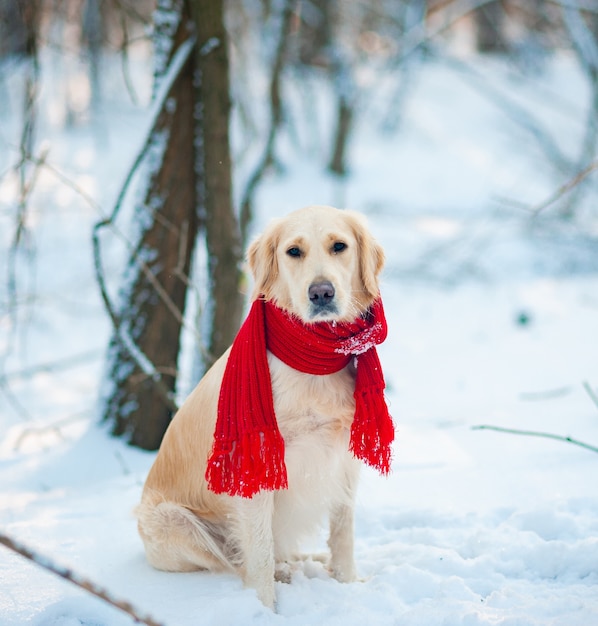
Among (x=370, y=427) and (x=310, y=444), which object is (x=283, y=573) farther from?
(x=370, y=427)

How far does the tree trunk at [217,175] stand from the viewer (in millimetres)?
3885

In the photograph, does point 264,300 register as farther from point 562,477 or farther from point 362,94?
point 362,94

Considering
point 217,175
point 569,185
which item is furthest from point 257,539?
point 217,175

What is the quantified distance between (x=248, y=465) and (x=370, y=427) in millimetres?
471

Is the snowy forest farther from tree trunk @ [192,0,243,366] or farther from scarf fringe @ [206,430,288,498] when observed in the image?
scarf fringe @ [206,430,288,498]

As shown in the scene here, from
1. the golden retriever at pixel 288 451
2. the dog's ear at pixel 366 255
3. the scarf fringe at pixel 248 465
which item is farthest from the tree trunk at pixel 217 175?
the scarf fringe at pixel 248 465

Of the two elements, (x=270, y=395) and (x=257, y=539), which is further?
(x=257, y=539)

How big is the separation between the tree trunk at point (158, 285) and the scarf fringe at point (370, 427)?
5.90 ft

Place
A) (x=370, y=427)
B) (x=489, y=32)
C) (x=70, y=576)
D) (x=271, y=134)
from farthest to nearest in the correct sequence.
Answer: (x=489, y=32) → (x=271, y=134) → (x=370, y=427) → (x=70, y=576)

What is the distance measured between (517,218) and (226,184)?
23.9 ft

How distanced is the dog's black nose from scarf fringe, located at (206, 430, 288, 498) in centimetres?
50

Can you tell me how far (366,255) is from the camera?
2551mm

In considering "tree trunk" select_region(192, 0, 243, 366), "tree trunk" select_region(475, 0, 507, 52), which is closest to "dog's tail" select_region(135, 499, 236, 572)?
"tree trunk" select_region(192, 0, 243, 366)

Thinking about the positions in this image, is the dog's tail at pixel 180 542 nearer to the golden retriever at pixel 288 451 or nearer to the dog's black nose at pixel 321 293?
the golden retriever at pixel 288 451
